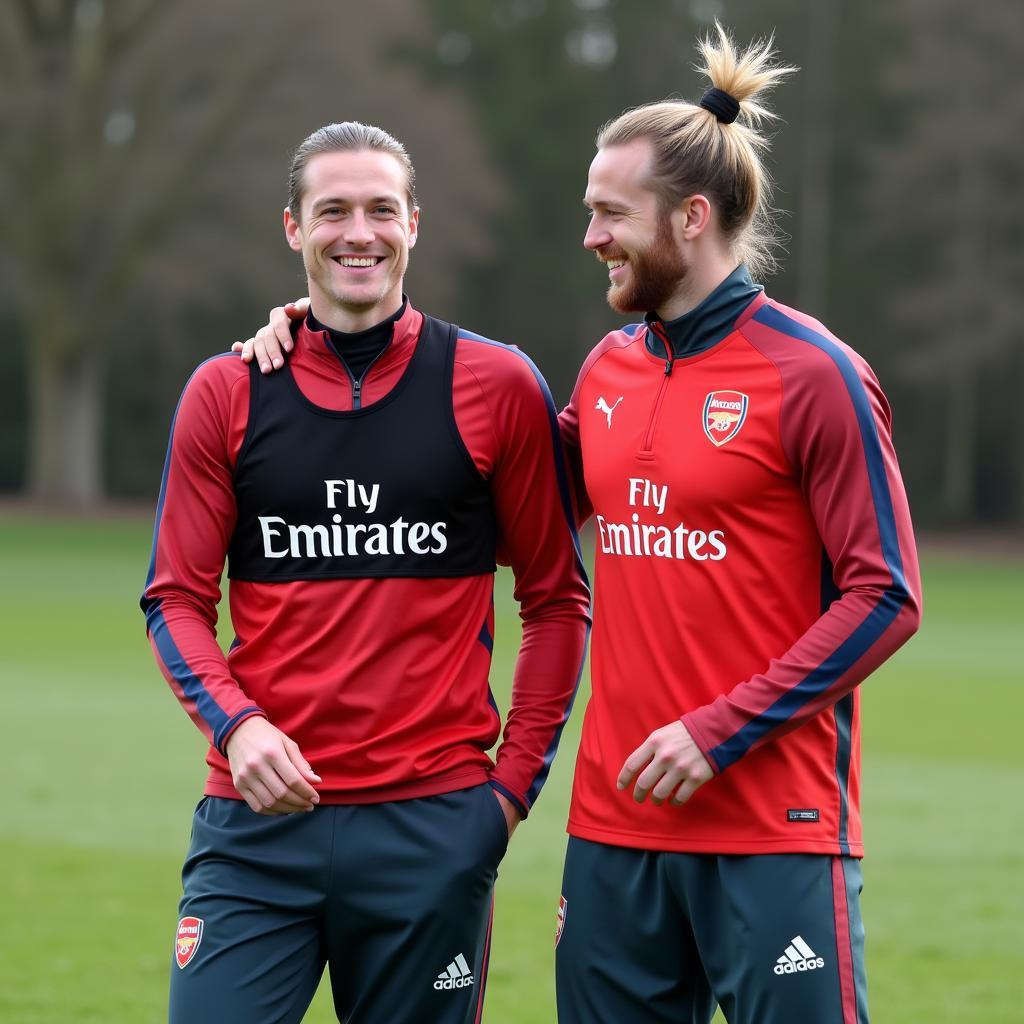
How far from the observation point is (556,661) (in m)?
3.98

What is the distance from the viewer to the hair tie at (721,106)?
3637 mm

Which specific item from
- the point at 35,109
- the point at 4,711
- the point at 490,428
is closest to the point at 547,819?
the point at 4,711

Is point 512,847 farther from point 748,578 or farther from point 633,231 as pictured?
point 633,231

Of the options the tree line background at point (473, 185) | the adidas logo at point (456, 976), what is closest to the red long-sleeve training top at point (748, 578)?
the adidas logo at point (456, 976)

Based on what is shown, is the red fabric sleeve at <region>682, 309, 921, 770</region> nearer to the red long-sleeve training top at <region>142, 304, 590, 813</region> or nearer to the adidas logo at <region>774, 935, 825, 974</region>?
the adidas logo at <region>774, 935, 825, 974</region>

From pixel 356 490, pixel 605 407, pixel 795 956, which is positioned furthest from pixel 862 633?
pixel 356 490

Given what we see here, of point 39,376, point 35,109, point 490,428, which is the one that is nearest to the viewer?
point 490,428

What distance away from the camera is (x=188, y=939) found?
11.7 feet

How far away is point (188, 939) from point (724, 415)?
61.0 inches

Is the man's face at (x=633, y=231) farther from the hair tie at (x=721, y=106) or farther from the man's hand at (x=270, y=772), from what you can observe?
the man's hand at (x=270, y=772)

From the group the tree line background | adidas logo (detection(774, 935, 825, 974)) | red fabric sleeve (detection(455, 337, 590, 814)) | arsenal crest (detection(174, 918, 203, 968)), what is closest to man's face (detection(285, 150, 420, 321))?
red fabric sleeve (detection(455, 337, 590, 814))

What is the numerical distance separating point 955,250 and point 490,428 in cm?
4067

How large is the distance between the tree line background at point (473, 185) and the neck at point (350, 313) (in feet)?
112

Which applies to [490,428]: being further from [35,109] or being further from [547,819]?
[35,109]
